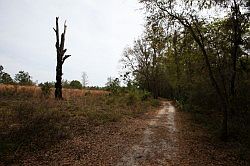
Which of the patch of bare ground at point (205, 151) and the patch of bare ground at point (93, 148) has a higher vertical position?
the patch of bare ground at point (93, 148)

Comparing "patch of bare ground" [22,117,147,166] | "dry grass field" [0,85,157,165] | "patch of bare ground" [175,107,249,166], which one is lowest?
"patch of bare ground" [175,107,249,166]

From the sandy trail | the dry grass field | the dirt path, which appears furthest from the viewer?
the dry grass field

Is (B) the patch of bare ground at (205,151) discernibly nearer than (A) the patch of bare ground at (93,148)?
No

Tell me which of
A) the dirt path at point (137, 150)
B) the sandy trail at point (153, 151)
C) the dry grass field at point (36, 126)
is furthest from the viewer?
the dry grass field at point (36, 126)

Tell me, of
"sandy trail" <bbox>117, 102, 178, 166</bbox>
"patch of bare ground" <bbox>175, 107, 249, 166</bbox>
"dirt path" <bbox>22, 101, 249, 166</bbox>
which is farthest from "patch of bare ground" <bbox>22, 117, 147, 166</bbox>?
"patch of bare ground" <bbox>175, 107, 249, 166</bbox>

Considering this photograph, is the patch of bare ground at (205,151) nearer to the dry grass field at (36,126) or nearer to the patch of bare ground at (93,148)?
the patch of bare ground at (93,148)

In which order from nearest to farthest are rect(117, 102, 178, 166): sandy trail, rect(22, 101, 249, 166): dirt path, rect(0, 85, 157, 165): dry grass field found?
rect(117, 102, 178, 166): sandy trail, rect(22, 101, 249, 166): dirt path, rect(0, 85, 157, 165): dry grass field

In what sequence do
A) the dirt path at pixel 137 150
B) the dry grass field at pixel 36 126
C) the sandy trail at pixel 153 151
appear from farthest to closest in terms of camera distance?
the dry grass field at pixel 36 126 → the dirt path at pixel 137 150 → the sandy trail at pixel 153 151

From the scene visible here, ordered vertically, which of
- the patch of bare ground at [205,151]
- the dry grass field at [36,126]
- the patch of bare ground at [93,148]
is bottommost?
the patch of bare ground at [205,151]

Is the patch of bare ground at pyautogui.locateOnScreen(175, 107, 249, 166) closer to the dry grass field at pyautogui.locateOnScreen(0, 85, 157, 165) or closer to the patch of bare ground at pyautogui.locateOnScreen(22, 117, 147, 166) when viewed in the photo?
the patch of bare ground at pyautogui.locateOnScreen(22, 117, 147, 166)

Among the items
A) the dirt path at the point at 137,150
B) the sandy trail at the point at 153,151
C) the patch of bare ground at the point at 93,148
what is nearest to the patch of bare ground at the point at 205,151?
the dirt path at the point at 137,150

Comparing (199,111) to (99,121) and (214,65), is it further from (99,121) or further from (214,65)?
(99,121)

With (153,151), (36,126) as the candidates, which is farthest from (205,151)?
(36,126)

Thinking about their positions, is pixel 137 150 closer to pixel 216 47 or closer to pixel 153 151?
pixel 153 151
